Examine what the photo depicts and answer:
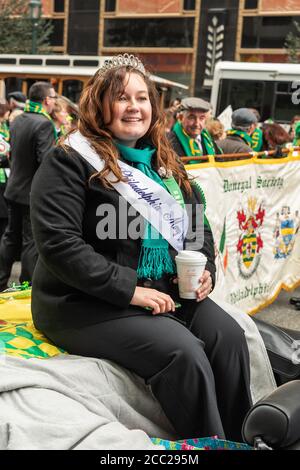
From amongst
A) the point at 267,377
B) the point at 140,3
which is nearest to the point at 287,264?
the point at 267,377

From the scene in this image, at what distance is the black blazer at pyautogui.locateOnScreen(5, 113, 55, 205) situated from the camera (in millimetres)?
6070

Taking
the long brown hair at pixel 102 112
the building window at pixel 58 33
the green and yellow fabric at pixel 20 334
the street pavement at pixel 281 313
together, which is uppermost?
the building window at pixel 58 33

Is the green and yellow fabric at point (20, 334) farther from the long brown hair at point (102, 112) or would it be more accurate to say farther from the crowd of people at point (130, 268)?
the long brown hair at point (102, 112)

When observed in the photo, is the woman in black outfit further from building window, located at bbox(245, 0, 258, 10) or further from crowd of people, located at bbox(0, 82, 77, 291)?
building window, located at bbox(245, 0, 258, 10)

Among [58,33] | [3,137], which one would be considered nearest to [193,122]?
[3,137]

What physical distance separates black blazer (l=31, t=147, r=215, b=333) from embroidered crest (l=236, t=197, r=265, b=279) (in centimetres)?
314

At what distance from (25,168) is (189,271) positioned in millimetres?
3902

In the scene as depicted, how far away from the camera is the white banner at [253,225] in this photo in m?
5.25

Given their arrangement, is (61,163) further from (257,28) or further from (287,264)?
(257,28)

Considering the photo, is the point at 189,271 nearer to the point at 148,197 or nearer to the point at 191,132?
the point at 148,197

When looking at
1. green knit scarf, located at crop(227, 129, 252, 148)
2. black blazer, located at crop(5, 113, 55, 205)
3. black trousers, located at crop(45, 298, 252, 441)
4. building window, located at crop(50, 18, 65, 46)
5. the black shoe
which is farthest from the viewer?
building window, located at crop(50, 18, 65, 46)

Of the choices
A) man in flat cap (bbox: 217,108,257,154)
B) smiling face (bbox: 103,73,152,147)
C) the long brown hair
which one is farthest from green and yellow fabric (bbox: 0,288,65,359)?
man in flat cap (bbox: 217,108,257,154)

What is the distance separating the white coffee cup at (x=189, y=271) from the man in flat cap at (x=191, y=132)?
3.65 meters

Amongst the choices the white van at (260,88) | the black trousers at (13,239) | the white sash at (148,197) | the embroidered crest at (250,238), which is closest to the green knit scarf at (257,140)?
the embroidered crest at (250,238)
